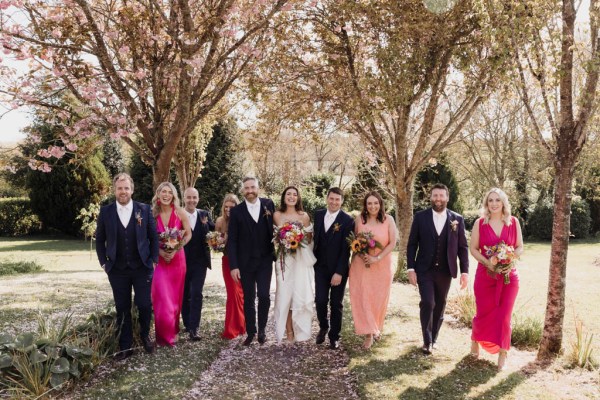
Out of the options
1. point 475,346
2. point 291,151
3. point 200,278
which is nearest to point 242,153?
point 291,151

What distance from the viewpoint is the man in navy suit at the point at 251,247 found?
640cm

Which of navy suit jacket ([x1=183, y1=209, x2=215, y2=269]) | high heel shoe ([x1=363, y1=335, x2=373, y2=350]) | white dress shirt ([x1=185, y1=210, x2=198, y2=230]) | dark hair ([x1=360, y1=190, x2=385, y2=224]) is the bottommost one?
high heel shoe ([x1=363, y1=335, x2=373, y2=350])

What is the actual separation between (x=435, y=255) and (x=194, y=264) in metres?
3.09

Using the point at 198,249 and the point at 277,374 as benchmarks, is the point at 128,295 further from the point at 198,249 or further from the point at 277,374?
the point at 277,374

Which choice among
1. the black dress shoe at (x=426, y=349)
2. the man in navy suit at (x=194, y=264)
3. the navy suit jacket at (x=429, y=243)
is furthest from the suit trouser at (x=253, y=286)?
the black dress shoe at (x=426, y=349)

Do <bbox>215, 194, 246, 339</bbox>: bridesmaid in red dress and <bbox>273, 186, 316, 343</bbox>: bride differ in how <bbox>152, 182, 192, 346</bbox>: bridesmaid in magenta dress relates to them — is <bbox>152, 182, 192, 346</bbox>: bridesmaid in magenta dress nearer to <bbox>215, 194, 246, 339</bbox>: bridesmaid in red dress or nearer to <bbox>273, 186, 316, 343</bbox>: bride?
<bbox>215, 194, 246, 339</bbox>: bridesmaid in red dress

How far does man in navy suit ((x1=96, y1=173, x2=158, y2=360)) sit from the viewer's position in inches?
224

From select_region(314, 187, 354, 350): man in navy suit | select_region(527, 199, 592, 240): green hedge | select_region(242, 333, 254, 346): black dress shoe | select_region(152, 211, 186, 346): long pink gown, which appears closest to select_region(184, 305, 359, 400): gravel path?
select_region(242, 333, 254, 346): black dress shoe

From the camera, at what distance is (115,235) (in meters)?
5.66

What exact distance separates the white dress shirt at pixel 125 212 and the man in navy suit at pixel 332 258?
7.27 feet

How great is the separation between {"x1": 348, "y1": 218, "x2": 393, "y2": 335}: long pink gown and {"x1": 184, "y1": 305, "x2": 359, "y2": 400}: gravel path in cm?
51

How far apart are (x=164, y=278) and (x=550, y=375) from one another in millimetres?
4446

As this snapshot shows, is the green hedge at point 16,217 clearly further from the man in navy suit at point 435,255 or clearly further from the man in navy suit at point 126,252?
the man in navy suit at point 435,255

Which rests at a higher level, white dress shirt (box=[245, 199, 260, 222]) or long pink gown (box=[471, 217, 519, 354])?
white dress shirt (box=[245, 199, 260, 222])
